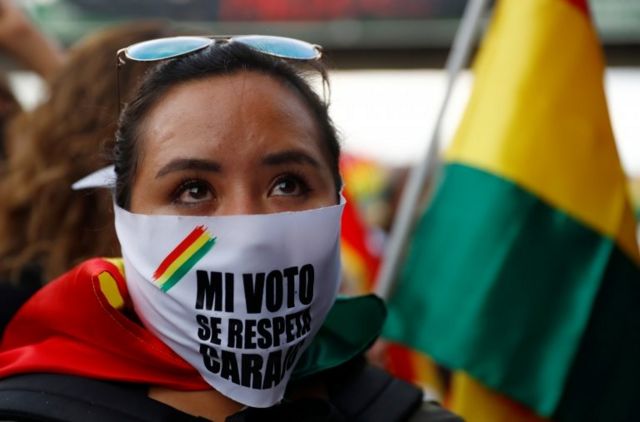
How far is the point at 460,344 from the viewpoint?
2.91 metres

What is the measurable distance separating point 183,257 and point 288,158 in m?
0.23

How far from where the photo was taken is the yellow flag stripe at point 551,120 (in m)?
2.98

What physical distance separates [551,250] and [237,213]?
1.53 meters

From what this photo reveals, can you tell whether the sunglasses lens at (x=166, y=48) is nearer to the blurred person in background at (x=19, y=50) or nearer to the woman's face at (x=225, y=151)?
the woman's face at (x=225, y=151)

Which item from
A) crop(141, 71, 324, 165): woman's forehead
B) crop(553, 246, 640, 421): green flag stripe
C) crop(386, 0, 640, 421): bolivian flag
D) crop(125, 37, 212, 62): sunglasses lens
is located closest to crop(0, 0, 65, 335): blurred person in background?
crop(386, 0, 640, 421): bolivian flag

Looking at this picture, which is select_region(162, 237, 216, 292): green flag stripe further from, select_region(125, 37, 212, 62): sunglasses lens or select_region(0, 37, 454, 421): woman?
A: select_region(125, 37, 212, 62): sunglasses lens

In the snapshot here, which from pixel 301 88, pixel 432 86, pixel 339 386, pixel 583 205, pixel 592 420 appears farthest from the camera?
pixel 432 86

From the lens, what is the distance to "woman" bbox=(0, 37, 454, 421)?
1.67m

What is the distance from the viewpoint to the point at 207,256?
66.4 inches

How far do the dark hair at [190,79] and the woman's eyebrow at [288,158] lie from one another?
89 mm

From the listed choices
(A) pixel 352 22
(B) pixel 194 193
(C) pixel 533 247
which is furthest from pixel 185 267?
(A) pixel 352 22

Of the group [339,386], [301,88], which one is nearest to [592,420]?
[339,386]

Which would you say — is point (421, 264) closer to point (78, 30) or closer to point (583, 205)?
point (583, 205)

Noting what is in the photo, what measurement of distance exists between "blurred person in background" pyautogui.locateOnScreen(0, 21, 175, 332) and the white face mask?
89 centimetres
